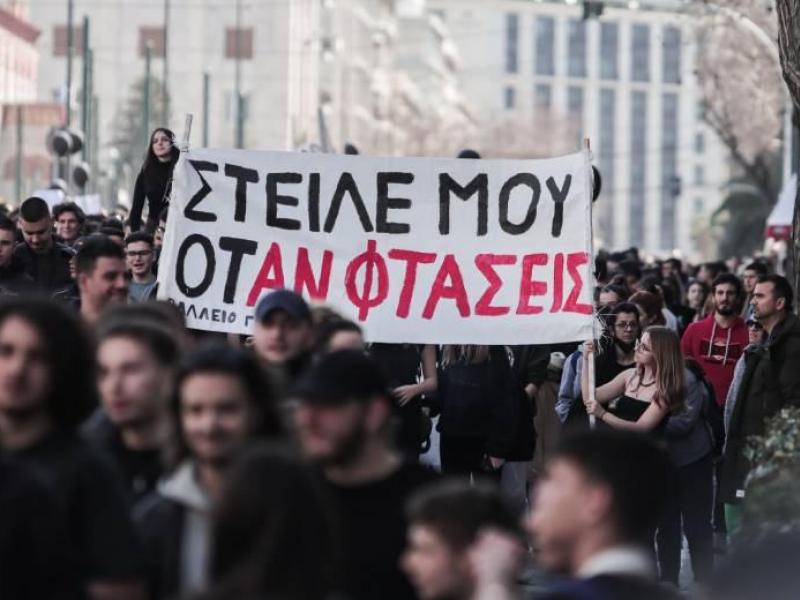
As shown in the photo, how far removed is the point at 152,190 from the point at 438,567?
892cm

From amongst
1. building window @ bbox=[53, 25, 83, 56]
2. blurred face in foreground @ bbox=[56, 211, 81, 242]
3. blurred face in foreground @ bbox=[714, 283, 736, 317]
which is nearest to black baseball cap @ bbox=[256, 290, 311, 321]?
blurred face in foreground @ bbox=[714, 283, 736, 317]

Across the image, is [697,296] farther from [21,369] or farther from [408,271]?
[21,369]

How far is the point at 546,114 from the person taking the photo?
168 metres

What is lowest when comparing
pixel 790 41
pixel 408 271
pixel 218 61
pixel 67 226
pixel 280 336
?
pixel 280 336

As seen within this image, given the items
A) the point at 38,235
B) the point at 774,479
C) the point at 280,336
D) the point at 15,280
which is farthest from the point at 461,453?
the point at 280,336

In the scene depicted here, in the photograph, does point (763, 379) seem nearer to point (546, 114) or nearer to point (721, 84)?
point (721, 84)

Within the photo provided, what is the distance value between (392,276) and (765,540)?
6.68 m

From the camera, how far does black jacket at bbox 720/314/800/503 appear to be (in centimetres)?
1293

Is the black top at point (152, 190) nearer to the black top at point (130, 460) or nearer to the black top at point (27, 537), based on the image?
the black top at point (130, 460)

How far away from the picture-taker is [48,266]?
13.4 metres

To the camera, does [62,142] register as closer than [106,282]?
No

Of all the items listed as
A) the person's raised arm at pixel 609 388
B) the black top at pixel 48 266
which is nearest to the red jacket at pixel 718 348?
the person's raised arm at pixel 609 388

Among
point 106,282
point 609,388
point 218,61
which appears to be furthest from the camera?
point 218,61

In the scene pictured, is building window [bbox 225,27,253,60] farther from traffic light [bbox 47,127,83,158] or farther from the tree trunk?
the tree trunk
